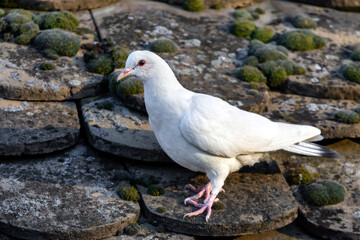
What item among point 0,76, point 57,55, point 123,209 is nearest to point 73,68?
point 57,55

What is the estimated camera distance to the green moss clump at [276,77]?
9.87 meters

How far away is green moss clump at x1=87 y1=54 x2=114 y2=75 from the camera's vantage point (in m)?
9.48

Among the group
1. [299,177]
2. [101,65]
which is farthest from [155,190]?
[101,65]

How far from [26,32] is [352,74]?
5.97 meters

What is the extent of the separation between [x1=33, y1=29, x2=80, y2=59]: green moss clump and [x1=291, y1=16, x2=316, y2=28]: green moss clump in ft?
15.5

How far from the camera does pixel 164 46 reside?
1026cm

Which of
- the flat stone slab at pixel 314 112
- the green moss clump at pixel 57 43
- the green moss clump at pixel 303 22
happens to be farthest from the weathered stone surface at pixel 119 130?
the green moss clump at pixel 303 22

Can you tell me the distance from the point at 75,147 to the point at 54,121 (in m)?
0.52

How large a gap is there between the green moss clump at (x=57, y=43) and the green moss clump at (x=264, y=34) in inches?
143

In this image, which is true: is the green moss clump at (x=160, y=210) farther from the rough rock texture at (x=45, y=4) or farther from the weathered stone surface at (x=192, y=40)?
the rough rock texture at (x=45, y=4)

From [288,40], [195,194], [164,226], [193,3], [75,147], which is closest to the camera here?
[164,226]

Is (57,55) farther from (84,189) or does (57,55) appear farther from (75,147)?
(84,189)

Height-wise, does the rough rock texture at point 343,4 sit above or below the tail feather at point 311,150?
above

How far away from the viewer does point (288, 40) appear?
11.0 metres
